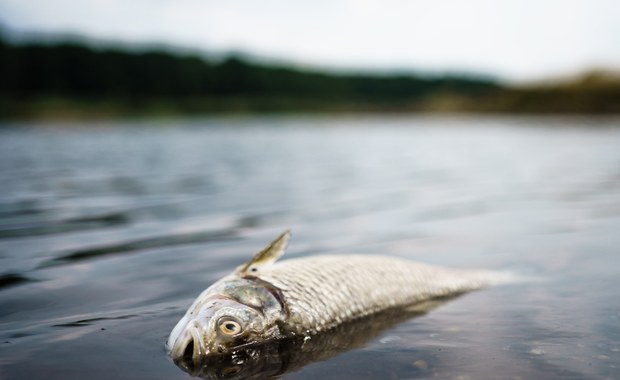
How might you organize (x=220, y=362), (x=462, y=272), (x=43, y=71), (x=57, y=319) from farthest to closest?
1. (x=43, y=71)
2. (x=462, y=272)
3. (x=57, y=319)
4. (x=220, y=362)

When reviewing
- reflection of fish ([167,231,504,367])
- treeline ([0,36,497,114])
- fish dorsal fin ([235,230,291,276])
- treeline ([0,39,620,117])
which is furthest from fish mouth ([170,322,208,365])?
treeline ([0,36,497,114])

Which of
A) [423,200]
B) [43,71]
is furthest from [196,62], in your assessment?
[423,200]

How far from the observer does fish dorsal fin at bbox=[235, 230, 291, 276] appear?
5211 millimetres

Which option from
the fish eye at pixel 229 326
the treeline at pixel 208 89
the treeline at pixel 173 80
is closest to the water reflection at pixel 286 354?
the fish eye at pixel 229 326

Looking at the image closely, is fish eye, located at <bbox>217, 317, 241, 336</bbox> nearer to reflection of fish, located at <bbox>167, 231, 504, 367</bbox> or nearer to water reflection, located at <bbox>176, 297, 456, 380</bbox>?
reflection of fish, located at <bbox>167, 231, 504, 367</bbox>

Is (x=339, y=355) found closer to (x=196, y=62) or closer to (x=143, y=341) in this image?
(x=143, y=341)

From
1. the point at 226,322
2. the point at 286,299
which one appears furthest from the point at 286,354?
the point at 226,322

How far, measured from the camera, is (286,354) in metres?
4.97

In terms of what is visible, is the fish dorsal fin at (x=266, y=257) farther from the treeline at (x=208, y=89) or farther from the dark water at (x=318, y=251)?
the treeline at (x=208, y=89)

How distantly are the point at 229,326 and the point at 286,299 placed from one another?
20.7 inches

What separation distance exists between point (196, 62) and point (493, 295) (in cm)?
12621

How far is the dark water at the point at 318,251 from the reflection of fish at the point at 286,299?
0.95ft

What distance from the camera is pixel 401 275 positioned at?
6.48m

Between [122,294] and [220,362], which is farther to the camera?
[122,294]
